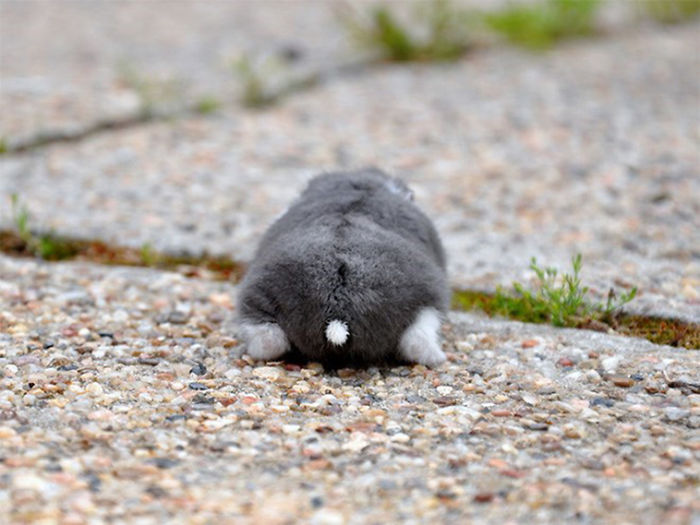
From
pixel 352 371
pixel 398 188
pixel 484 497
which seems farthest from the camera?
pixel 398 188

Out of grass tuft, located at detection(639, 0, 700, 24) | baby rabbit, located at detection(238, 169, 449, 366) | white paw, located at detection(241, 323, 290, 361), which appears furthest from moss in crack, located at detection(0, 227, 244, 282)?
grass tuft, located at detection(639, 0, 700, 24)

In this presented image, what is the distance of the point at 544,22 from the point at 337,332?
739 cm

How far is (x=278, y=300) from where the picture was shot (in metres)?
3.96

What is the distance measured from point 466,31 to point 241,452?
765 centimetres

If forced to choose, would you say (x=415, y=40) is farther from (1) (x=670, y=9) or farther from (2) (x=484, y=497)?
(2) (x=484, y=497)

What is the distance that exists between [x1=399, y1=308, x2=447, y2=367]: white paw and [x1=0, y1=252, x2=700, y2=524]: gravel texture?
7 cm

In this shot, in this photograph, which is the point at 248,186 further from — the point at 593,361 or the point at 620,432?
the point at 620,432

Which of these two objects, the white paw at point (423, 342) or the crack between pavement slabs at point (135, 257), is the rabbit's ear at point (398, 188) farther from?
the white paw at point (423, 342)

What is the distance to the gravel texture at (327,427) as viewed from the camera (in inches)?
114

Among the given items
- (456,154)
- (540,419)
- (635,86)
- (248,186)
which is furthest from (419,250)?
(635,86)

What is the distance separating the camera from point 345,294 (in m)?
3.78

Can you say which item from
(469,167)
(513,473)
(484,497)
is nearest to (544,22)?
(469,167)

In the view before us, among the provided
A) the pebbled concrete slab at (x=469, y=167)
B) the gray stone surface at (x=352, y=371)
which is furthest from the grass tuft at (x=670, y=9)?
the pebbled concrete slab at (x=469, y=167)

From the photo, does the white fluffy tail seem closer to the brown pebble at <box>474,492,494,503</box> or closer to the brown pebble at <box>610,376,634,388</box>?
the brown pebble at <box>474,492,494,503</box>
